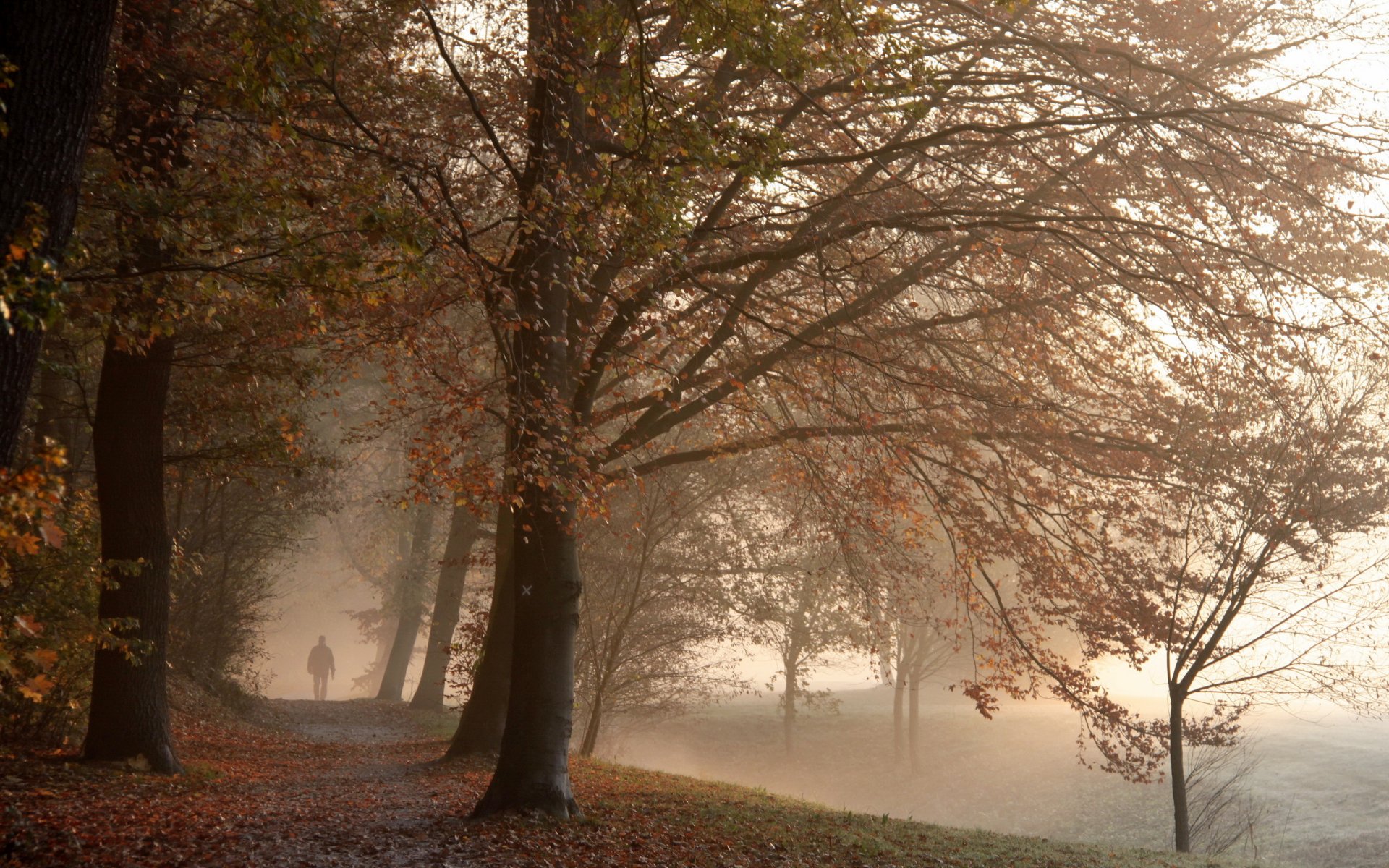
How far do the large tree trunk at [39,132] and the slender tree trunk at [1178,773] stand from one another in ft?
40.6

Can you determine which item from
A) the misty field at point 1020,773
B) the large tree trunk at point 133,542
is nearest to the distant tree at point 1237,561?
the misty field at point 1020,773

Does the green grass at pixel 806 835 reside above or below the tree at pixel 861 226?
below

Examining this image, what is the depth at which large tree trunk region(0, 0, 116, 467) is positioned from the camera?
12.8ft

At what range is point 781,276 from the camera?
11414 millimetres

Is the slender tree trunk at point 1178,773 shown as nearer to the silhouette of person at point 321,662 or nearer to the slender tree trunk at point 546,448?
the slender tree trunk at point 546,448

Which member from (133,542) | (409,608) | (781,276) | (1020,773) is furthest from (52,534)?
(1020,773)

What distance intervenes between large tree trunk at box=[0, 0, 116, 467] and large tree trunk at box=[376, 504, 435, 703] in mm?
20662

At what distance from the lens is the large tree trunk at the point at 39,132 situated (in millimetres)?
3898

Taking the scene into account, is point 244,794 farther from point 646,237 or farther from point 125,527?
point 646,237

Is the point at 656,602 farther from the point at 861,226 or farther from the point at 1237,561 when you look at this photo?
the point at 861,226

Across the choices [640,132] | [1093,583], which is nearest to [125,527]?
[640,132]

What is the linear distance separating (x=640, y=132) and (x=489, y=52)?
266cm

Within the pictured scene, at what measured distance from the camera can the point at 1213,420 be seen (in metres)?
10.7

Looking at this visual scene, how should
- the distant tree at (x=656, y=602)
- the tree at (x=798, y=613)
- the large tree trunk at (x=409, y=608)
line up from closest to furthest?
the distant tree at (x=656, y=602)
the tree at (x=798, y=613)
the large tree trunk at (x=409, y=608)
